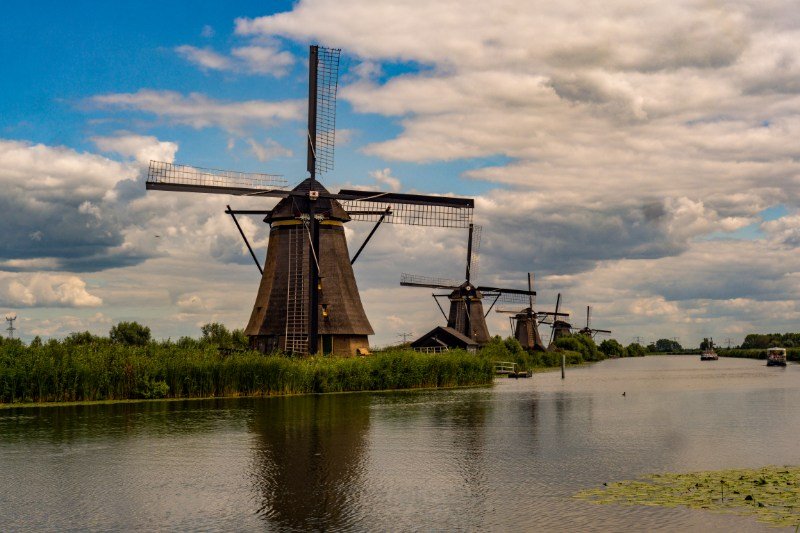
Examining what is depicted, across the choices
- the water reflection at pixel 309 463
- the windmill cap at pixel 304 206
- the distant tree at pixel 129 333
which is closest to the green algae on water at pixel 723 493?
the water reflection at pixel 309 463

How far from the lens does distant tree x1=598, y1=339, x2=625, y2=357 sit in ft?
504

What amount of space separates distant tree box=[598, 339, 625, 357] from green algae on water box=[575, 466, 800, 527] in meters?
138

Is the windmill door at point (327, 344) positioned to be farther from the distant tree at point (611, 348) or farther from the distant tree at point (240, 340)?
the distant tree at point (611, 348)

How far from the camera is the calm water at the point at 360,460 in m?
13.9

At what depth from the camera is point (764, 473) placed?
1703cm

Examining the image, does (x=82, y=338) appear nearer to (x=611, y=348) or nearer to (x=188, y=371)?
(x=188, y=371)

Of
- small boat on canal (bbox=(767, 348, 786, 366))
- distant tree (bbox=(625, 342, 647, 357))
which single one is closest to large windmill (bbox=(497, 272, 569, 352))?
small boat on canal (bbox=(767, 348, 786, 366))

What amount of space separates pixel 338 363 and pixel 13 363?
15.1m

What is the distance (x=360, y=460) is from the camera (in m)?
19.8

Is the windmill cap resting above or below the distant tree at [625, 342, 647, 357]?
above

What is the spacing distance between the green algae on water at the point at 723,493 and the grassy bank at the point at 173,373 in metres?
23.2

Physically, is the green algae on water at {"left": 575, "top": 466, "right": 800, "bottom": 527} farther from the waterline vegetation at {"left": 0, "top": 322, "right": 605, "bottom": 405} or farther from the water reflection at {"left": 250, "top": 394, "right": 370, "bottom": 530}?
the waterline vegetation at {"left": 0, "top": 322, "right": 605, "bottom": 405}

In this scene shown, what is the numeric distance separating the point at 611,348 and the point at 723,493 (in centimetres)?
14745

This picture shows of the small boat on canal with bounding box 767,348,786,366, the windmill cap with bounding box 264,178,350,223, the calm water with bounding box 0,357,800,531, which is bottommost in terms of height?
the calm water with bounding box 0,357,800,531
